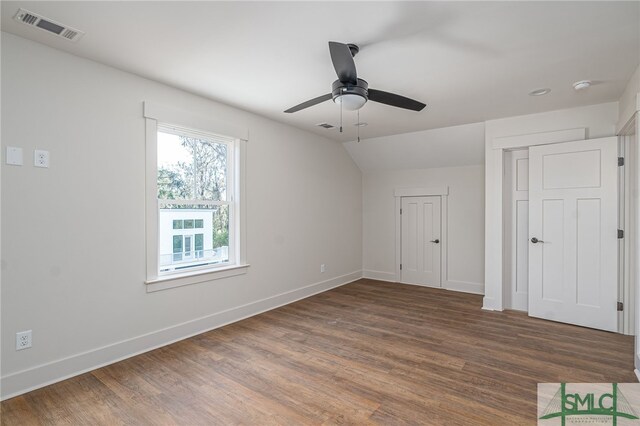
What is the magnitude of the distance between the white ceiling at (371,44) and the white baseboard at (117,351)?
8.14 feet

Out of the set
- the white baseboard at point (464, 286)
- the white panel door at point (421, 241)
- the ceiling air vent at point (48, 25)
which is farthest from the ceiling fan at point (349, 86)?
the white baseboard at point (464, 286)

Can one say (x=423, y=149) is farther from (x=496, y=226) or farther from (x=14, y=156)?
(x=14, y=156)

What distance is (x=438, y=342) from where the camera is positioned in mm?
3355

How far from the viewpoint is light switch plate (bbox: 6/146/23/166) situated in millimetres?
2385

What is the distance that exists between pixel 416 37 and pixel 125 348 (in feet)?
11.7

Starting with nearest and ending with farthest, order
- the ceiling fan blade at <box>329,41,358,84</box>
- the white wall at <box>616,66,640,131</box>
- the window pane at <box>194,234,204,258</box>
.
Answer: the ceiling fan blade at <box>329,41,358,84</box> → the white wall at <box>616,66,640,131</box> → the window pane at <box>194,234,204,258</box>

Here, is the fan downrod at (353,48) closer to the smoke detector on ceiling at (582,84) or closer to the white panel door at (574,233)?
the smoke detector on ceiling at (582,84)

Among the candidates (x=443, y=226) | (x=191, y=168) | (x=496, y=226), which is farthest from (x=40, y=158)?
(x=443, y=226)

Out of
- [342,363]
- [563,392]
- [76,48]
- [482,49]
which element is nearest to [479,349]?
[563,392]

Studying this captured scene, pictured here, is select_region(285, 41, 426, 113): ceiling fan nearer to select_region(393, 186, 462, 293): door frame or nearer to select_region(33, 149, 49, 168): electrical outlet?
select_region(33, 149, 49, 168): electrical outlet

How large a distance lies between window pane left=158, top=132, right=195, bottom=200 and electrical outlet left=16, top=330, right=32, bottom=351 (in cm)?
149

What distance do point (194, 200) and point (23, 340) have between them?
1.80 m

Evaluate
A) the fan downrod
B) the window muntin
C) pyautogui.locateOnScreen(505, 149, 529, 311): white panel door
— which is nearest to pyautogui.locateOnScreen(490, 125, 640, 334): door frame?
pyautogui.locateOnScreen(505, 149, 529, 311): white panel door

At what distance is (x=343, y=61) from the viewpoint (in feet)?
6.86
